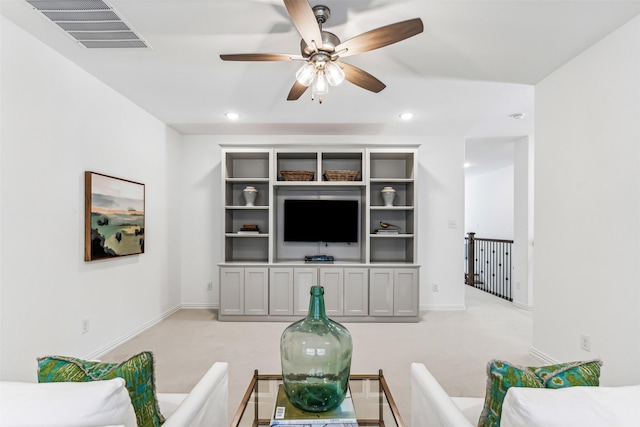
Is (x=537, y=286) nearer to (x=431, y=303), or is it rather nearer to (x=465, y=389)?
(x=465, y=389)

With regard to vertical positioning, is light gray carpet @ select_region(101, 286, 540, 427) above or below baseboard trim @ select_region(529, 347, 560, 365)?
below

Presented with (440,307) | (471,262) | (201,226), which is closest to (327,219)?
(201,226)

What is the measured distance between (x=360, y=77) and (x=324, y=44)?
1.57 ft

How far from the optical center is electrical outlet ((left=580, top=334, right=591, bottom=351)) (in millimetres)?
2461

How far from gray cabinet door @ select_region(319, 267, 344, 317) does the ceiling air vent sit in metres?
3.11

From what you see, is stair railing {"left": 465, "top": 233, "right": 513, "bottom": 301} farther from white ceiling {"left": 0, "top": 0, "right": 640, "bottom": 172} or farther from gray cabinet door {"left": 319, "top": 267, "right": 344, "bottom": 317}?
gray cabinet door {"left": 319, "top": 267, "right": 344, "bottom": 317}

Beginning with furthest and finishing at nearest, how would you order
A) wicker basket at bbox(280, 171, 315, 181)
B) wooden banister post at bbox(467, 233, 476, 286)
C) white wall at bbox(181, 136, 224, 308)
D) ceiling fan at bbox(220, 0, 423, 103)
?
wooden banister post at bbox(467, 233, 476, 286)
white wall at bbox(181, 136, 224, 308)
wicker basket at bbox(280, 171, 315, 181)
ceiling fan at bbox(220, 0, 423, 103)

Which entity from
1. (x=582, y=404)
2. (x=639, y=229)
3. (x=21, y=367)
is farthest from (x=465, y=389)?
(x=21, y=367)

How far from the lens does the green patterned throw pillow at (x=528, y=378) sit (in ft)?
3.36

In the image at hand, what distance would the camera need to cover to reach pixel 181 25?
218 cm

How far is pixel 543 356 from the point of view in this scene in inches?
119

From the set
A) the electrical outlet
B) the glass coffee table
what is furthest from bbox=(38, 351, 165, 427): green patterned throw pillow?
the electrical outlet

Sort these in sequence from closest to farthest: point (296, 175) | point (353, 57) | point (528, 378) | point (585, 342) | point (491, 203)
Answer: point (528, 378)
point (585, 342)
point (353, 57)
point (296, 175)
point (491, 203)

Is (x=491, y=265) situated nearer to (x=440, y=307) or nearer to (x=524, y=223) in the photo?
(x=524, y=223)
